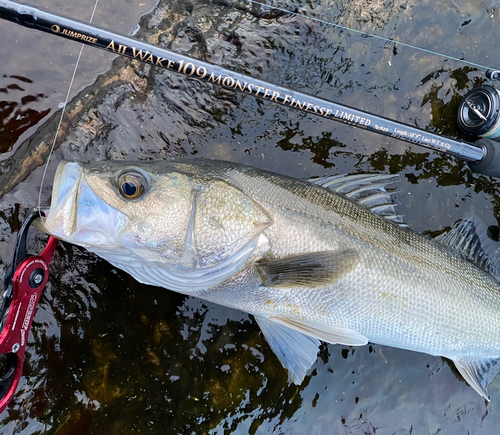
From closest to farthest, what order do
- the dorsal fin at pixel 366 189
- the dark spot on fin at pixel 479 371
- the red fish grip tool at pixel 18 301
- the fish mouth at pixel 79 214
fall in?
the fish mouth at pixel 79 214, the red fish grip tool at pixel 18 301, the dorsal fin at pixel 366 189, the dark spot on fin at pixel 479 371

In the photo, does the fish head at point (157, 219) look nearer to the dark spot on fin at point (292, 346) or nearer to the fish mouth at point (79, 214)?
the fish mouth at point (79, 214)

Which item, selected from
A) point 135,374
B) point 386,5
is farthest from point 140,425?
point 386,5

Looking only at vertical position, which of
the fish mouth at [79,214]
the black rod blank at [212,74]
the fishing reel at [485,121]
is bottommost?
the fish mouth at [79,214]

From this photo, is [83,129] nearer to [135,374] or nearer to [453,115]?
[135,374]

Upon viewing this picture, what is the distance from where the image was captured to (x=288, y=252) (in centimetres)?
201

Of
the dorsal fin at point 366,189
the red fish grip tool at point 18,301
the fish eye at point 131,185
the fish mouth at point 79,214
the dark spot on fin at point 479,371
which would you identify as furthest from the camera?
the dark spot on fin at point 479,371

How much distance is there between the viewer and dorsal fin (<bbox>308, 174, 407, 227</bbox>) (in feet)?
7.45

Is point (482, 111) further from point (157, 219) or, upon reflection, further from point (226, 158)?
point (157, 219)

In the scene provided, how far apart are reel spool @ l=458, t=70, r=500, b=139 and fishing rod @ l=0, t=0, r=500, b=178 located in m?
0.18

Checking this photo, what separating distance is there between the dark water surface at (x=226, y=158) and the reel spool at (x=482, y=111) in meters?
0.12

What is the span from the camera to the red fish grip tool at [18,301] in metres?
1.94

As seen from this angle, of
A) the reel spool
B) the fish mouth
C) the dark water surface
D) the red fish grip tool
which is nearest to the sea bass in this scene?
the fish mouth

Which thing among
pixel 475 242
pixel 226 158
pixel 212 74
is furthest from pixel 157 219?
pixel 475 242

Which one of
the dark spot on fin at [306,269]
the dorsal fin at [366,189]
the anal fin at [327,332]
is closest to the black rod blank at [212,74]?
the dorsal fin at [366,189]
